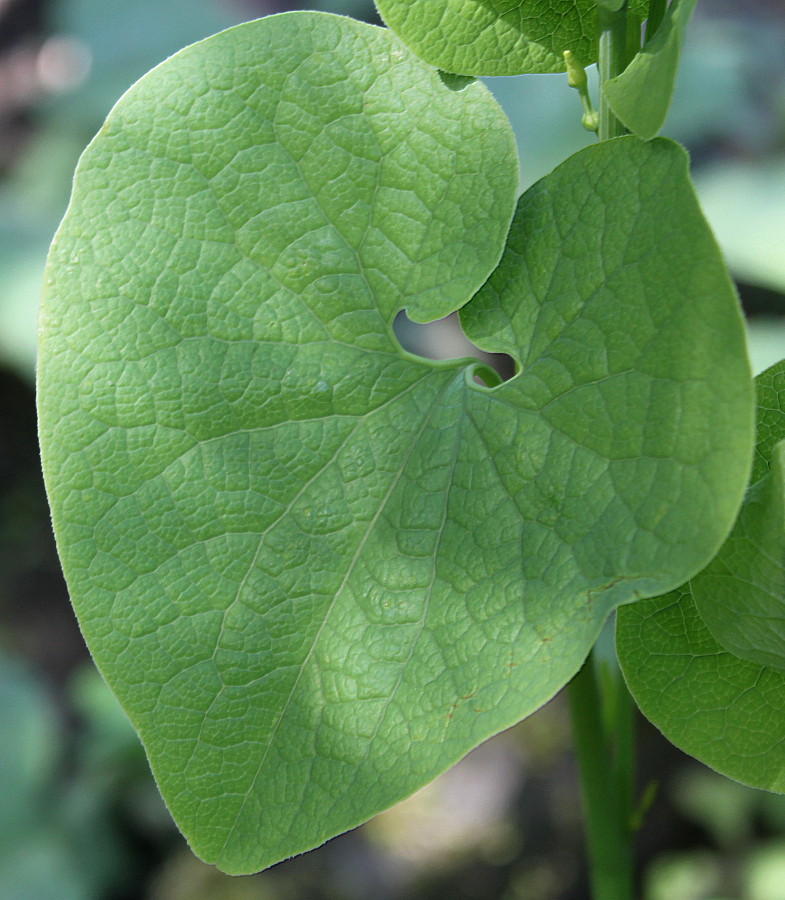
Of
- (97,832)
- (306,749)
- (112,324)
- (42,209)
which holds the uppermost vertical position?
(112,324)

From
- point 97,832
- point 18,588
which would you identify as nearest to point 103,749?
point 97,832

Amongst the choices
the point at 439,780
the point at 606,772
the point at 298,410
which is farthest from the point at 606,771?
the point at 439,780

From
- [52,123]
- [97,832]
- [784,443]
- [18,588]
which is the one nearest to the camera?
[784,443]

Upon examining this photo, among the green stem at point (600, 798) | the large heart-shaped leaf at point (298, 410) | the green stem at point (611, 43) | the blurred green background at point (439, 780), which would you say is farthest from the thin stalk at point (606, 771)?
the blurred green background at point (439, 780)

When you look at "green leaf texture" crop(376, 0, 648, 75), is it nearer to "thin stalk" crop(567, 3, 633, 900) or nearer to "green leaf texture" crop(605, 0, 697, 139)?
"green leaf texture" crop(605, 0, 697, 139)

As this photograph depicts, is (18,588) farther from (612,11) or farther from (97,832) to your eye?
(612,11)

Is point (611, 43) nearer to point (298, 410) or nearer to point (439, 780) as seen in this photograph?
point (298, 410)
